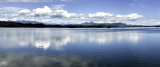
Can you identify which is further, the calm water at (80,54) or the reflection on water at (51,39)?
the reflection on water at (51,39)

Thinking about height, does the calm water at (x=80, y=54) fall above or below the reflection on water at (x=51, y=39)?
above

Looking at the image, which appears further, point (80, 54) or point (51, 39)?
point (51, 39)

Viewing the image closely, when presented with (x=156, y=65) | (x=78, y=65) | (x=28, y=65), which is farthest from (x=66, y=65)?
(x=156, y=65)

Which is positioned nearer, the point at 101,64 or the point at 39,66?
the point at 39,66

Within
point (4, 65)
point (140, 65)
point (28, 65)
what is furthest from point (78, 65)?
point (4, 65)

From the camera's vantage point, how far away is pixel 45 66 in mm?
20656

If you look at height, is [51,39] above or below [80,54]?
below

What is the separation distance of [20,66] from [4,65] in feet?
7.22

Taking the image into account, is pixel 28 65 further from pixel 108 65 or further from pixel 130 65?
pixel 130 65

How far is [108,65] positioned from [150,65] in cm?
515

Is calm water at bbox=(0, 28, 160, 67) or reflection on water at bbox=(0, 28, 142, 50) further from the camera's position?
reflection on water at bbox=(0, 28, 142, 50)

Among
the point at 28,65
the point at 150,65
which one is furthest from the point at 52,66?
the point at 150,65

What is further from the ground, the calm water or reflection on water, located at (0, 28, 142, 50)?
the calm water

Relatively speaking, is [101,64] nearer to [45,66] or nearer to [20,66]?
[45,66]
